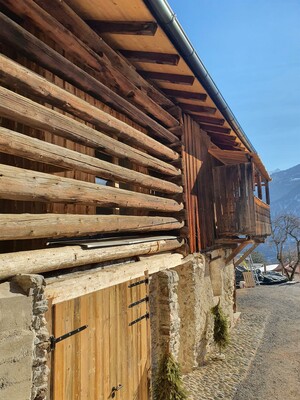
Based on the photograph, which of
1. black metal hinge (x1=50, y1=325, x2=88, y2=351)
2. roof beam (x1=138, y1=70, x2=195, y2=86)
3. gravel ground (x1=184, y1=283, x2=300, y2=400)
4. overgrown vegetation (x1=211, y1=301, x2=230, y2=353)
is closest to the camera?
black metal hinge (x1=50, y1=325, x2=88, y2=351)

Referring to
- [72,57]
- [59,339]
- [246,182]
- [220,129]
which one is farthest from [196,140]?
[59,339]

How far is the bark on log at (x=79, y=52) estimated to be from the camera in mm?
3216

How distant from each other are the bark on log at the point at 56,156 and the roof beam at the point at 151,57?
1.89m

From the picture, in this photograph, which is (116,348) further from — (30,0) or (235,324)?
(235,324)

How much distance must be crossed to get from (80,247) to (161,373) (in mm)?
3213

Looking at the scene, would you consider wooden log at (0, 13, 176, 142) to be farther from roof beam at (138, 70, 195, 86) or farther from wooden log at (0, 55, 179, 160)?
roof beam at (138, 70, 195, 86)

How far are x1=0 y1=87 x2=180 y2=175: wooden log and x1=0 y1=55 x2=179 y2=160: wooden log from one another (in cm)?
16

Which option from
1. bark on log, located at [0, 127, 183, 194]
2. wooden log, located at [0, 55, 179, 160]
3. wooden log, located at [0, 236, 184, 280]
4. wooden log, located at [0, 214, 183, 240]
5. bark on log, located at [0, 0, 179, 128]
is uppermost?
bark on log, located at [0, 0, 179, 128]

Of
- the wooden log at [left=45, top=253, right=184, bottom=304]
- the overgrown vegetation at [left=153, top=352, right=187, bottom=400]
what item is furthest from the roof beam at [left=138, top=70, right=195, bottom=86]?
the overgrown vegetation at [left=153, top=352, right=187, bottom=400]

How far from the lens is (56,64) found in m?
3.40

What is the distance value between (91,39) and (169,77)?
1.73m

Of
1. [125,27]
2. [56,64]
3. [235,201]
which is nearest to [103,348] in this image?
[56,64]

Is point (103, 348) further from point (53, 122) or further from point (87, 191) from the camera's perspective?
point (53, 122)

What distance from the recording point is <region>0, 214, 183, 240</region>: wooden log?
2562 mm
